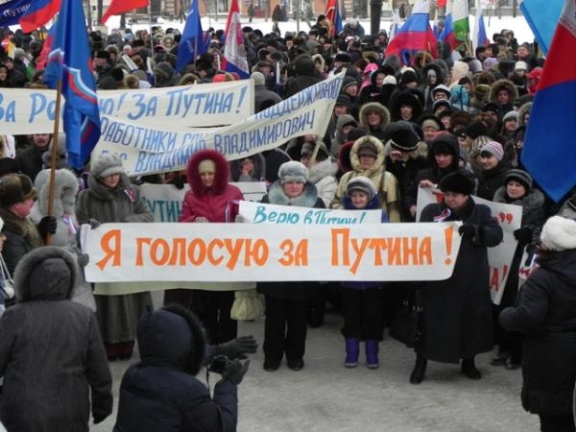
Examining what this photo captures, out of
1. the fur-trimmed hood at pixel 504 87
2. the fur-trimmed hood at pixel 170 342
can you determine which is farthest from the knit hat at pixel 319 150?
the fur-trimmed hood at pixel 170 342

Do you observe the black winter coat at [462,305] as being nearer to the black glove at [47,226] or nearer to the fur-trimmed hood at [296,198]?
the fur-trimmed hood at [296,198]

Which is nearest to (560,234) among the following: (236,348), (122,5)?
(236,348)

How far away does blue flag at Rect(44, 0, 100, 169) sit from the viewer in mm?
6953

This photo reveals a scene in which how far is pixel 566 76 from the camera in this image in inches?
195

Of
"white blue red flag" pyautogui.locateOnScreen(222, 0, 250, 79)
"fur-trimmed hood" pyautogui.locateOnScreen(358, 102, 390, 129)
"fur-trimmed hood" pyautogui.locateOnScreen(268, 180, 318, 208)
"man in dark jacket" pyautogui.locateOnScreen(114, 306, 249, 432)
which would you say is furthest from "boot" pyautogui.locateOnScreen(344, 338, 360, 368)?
"white blue red flag" pyautogui.locateOnScreen(222, 0, 250, 79)

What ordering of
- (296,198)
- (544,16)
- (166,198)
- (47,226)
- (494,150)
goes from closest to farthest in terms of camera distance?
(544,16) < (47,226) < (296,198) < (494,150) < (166,198)

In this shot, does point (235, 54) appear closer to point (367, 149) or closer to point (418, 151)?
point (418, 151)

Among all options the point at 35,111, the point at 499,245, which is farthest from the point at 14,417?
the point at 35,111

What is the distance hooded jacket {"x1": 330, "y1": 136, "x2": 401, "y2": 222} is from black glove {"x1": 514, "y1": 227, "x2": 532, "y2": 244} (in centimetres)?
124

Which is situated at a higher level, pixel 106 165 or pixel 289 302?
pixel 106 165

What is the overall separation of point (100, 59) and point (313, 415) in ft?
41.2

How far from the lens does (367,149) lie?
813 cm

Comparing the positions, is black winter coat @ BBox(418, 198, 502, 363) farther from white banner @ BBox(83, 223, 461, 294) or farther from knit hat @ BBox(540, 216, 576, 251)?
knit hat @ BBox(540, 216, 576, 251)

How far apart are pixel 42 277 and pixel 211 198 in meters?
2.86
